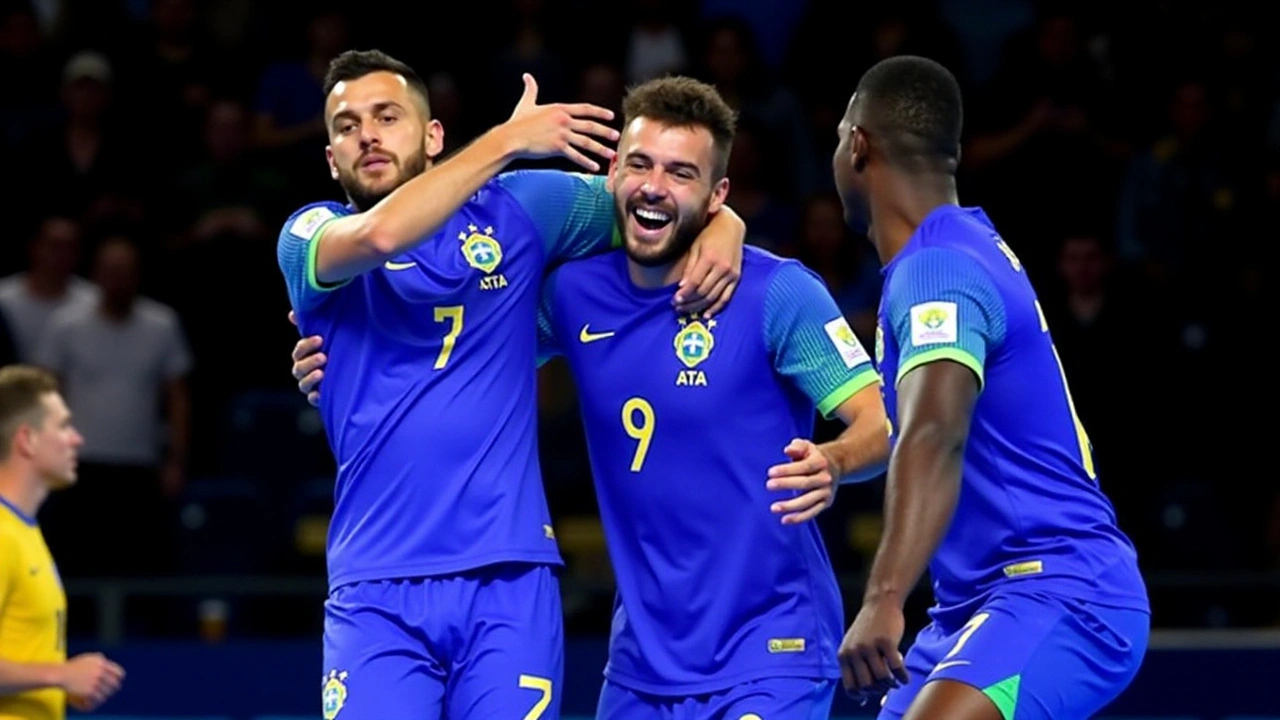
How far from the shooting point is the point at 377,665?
5750mm

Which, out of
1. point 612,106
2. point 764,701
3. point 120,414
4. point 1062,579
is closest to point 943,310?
point 1062,579

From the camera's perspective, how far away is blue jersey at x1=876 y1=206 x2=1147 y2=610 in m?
5.33

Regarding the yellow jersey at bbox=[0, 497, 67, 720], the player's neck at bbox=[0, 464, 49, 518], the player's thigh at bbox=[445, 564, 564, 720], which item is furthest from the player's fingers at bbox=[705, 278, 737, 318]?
the player's neck at bbox=[0, 464, 49, 518]

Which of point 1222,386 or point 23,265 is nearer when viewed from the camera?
point 1222,386

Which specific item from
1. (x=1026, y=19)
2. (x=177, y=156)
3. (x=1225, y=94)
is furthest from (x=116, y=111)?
(x=1225, y=94)

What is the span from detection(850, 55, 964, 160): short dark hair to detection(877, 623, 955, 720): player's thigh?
47.4 inches

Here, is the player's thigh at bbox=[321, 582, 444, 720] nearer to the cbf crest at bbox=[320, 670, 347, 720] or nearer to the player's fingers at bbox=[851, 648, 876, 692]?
the cbf crest at bbox=[320, 670, 347, 720]

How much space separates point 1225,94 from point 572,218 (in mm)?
8337

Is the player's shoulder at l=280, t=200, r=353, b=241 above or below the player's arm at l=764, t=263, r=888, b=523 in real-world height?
above

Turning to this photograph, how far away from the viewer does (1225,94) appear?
13625 mm

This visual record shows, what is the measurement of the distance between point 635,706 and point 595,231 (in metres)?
1.34

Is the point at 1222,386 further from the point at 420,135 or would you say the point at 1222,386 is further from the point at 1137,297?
the point at 420,135

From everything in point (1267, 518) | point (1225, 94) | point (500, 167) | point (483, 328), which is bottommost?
point (1267, 518)

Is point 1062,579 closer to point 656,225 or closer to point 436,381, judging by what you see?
point 656,225
